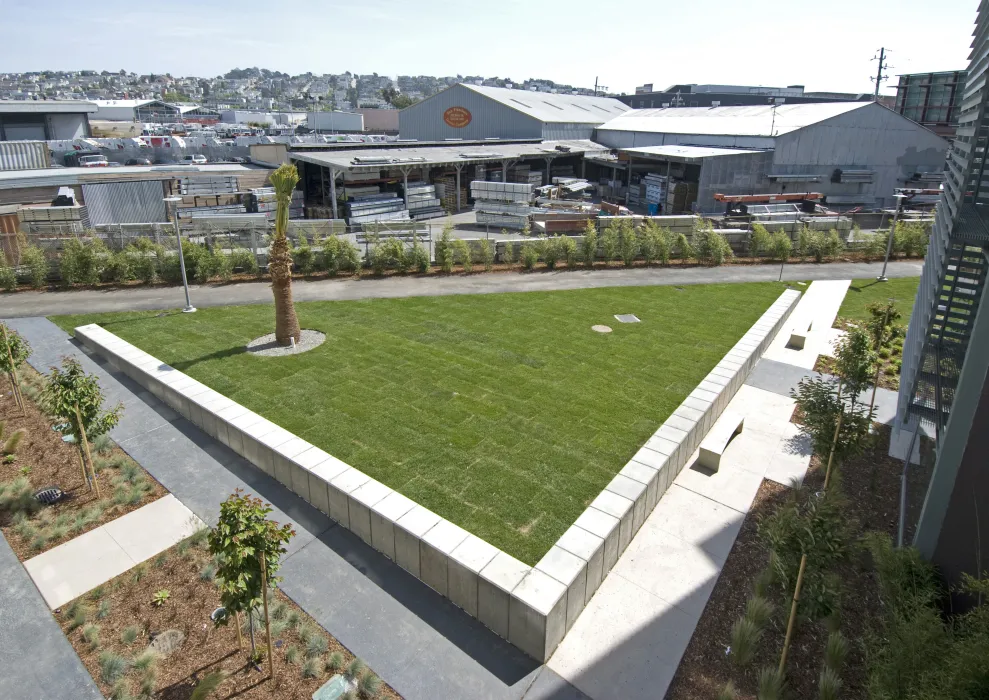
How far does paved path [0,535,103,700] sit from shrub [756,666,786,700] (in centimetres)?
622

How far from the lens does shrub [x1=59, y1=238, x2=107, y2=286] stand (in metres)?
18.0

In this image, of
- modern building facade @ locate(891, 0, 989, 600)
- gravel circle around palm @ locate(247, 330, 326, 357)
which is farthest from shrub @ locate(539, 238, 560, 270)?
→ modern building facade @ locate(891, 0, 989, 600)

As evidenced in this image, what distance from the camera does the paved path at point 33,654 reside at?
5578 millimetres

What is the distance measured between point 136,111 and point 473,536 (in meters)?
133

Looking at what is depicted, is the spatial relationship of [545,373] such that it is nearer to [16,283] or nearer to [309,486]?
[309,486]

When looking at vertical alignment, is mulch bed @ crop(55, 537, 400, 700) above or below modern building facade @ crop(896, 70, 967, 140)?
below

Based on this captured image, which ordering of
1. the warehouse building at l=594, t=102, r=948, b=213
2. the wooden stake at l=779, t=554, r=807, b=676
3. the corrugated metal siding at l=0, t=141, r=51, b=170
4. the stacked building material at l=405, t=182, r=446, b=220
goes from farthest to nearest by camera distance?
the warehouse building at l=594, t=102, r=948, b=213
the stacked building material at l=405, t=182, r=446, b=220
the corrugated metal siding at l=0, t=141, r=51, b=170
the wooden stake at l=779, t=554, r=807, b=676

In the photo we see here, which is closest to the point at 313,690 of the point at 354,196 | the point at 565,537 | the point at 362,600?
the point at 362,600

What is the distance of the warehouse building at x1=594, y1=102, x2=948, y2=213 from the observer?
3497cm

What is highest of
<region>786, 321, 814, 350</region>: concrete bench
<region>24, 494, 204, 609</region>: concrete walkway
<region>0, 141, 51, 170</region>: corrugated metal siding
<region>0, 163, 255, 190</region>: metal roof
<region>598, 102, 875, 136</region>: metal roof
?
<region>598, 102, 875, 136</region>: metal roof

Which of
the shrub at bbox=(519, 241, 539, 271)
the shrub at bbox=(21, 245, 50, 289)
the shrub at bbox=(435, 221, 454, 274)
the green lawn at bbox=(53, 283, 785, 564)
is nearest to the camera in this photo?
the green lawn at bbox=(53, 283, 785, 564)

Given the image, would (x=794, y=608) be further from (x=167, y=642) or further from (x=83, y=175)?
(x=83, y=175)

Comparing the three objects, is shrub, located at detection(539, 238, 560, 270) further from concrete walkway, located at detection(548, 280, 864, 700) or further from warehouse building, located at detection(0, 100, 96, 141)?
warehouse building, located at detection(0, 100, 96, 141)

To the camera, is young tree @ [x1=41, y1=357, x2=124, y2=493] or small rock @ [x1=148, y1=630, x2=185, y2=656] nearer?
small rock @ [x1=148, y1=630, x2=185, y2=656]
